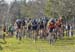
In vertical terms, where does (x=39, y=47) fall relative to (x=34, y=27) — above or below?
below

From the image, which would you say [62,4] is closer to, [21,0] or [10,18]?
[10,18]

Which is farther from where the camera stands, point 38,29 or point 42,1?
point 42,1

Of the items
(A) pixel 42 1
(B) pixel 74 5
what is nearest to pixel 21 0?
(A) pixel 42 1

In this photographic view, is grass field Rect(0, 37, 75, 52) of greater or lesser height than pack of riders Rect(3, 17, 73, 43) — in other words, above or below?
below

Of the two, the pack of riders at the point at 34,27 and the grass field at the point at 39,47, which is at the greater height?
the pack of riders at the point at 34,27

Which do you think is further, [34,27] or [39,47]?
[34,27]

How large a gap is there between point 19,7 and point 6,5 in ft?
13.8

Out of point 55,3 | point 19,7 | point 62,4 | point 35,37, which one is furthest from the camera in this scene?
point 19,7

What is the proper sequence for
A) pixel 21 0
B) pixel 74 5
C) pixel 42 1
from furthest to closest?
pixel 21 0
pixel 42 1
pixel 74 5

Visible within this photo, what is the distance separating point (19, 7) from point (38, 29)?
219 ft

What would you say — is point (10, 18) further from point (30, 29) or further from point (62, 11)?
point (30, 29)

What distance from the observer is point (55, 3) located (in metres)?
55.3

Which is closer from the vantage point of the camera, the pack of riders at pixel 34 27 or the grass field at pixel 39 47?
the grass field at pixel 39 47

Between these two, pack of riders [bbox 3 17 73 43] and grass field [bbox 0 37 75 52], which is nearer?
grass field [bbox 0 37 75 52]
